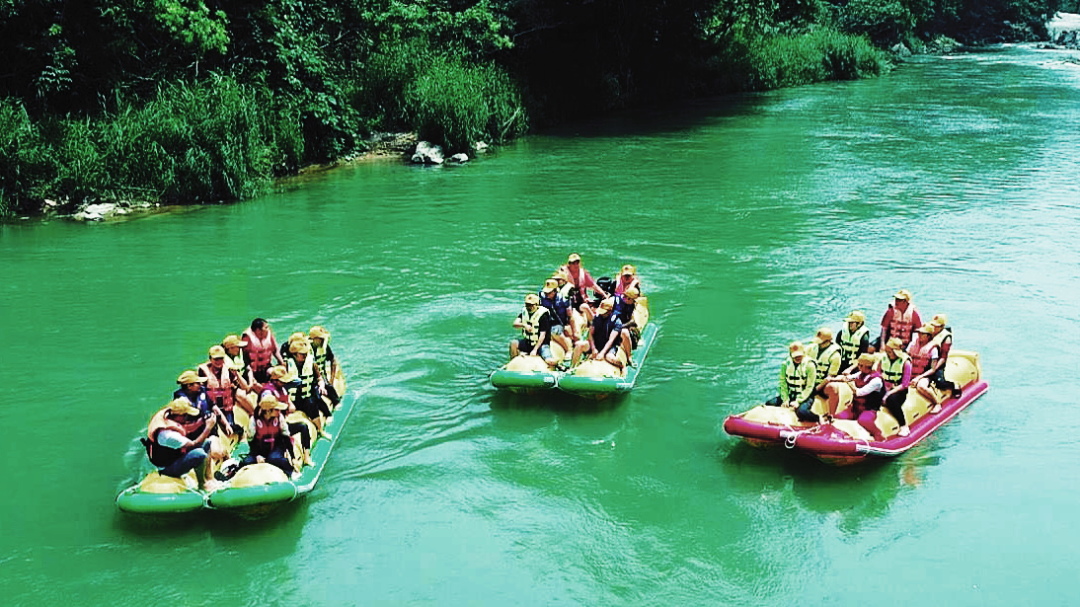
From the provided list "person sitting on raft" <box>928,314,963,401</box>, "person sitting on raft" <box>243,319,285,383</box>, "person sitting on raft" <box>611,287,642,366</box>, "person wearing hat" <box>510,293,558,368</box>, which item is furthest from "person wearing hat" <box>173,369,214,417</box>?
"person sitting on raft" <box>928,314,963,401</box>

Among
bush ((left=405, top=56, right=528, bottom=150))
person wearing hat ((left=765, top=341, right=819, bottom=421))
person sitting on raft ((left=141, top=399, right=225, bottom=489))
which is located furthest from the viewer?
bush ((left=405, top=56, right=528, bottom=150))

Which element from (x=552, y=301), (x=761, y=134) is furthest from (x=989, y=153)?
(x=552, y=301)

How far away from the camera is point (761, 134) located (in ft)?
83.3

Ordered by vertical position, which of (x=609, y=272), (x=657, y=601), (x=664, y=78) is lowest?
(x=657, y=601)

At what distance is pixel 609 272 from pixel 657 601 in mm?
7594

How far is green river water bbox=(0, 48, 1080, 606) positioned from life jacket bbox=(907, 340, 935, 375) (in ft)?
2.07

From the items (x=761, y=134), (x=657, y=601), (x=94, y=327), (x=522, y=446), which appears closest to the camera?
(x=657, y=601)

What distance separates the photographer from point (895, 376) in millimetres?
8922

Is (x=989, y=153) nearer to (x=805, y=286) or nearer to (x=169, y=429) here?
(x=805, y=286)

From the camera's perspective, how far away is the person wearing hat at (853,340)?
9320 millimetres

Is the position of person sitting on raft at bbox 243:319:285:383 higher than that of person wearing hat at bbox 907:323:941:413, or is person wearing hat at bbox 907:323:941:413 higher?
person sitting on raft at bbox 243:319:285:383

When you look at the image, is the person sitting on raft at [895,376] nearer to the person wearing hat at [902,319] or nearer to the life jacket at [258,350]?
the person wearing hat at [902,319]

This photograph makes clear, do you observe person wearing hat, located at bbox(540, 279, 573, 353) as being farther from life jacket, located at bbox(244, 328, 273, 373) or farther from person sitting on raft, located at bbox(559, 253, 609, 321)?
life jacket, located at bbox(244, 328, 273, 373)

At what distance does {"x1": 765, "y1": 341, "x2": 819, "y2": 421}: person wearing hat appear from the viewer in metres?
8.73
